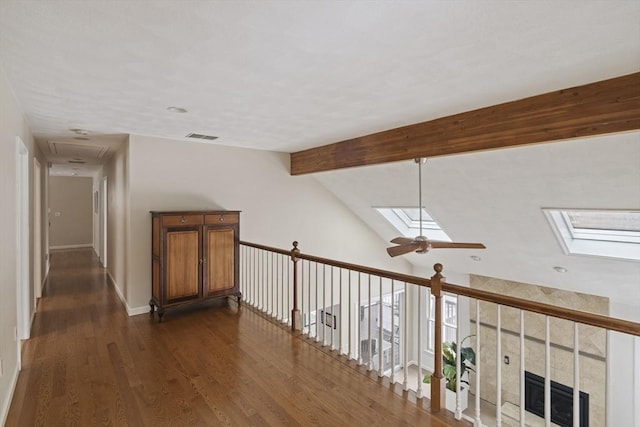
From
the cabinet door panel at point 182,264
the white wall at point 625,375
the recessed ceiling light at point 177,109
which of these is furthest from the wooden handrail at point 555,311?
the white wall at point 625,375

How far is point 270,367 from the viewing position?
3.12 metres

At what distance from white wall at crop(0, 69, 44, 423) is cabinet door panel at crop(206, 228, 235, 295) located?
2073 mm

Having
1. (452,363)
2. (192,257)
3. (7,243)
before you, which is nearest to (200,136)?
(192,257)

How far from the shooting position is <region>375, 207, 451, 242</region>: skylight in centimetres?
646

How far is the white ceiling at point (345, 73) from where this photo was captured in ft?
5.60

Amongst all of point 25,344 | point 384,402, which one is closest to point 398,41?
point 384,402

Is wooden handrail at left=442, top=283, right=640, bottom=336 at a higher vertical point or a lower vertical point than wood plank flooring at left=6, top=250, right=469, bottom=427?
higher

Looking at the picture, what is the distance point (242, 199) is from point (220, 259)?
115 cm

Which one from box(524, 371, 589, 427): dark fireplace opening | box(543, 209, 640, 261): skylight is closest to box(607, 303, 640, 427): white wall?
box(524, 371, 589, 427): dark fireplace opening

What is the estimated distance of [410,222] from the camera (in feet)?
22.5

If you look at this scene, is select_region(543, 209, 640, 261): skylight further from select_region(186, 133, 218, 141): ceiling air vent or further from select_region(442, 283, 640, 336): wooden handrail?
select_region(186, 133, 218, 141): ceiling air vent

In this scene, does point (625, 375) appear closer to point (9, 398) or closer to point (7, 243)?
point (9, 398)

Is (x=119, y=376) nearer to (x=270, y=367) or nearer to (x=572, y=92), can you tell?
(x=270, y=367)

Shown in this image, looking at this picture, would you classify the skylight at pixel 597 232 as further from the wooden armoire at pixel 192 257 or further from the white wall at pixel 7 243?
the white wall at pixel 7 243
